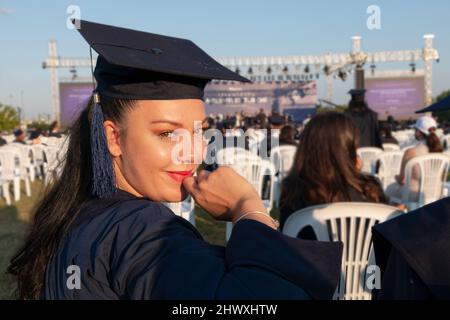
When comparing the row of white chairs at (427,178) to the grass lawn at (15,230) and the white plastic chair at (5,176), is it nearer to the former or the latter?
the grass lawn at (15,230)

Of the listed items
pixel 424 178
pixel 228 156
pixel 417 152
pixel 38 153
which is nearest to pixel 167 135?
pixel 424 178

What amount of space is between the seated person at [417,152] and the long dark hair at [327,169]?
2613mm

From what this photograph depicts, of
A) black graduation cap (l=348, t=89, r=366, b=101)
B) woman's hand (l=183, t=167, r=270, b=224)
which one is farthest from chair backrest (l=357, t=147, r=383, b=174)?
woman's hand (l=183, t=167, r=270, b=224)

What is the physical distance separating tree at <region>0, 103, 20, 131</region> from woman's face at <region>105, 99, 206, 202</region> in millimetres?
29272

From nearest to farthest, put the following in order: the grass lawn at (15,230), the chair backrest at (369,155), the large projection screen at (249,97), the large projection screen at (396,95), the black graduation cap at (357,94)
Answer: the grass lawn at (15,230), the chair backrest at (369,155), the black graduation cap at (357,94), the large projection screen at (396,95), the large projection screen at (249,97)

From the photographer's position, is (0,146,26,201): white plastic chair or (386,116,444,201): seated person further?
(0,146,26,201): white plastic chair

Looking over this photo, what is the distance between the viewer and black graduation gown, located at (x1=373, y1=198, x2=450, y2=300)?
1.23 m

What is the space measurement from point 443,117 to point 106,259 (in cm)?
3112

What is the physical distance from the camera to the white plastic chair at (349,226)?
2822 mm

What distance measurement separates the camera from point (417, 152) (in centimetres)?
568

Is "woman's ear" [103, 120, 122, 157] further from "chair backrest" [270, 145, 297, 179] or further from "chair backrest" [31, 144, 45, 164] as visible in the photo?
"chair backrest" [31, 144, 45, 164]

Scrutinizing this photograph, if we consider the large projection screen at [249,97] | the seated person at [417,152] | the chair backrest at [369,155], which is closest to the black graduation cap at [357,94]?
the chair backrest at [369,155]
